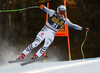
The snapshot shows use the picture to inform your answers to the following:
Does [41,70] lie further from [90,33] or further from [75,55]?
[90,33]

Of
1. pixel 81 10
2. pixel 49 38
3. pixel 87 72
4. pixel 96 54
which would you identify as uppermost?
pixel 81 10

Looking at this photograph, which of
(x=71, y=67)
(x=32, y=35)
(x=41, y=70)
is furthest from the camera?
(x=32, y=35)

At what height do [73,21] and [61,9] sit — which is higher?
[61,9]

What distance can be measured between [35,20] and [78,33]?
10.7 ft

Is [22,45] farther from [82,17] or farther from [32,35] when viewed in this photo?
[82,17]

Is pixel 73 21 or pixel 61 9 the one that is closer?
pixel 61 9

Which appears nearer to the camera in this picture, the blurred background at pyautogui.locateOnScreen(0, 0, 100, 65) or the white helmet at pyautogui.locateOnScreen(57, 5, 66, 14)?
the white helmet at pyautogui.locateOnScreen(57, 5, 66, 14)

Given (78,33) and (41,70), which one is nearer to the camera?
(41,70)

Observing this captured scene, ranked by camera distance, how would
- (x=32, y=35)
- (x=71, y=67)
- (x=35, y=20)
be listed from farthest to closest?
(x=35, y=20) → (x=32, y=35) → (x=71, y=67)

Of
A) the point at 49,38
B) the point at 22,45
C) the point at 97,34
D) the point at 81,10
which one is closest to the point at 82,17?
the point at 81,10

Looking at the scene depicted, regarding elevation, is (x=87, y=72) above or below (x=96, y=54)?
above

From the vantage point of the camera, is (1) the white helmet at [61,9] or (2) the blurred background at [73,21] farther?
(2) the blurred background at [73,21]

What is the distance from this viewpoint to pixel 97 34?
514 inches

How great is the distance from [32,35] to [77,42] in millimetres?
3192
